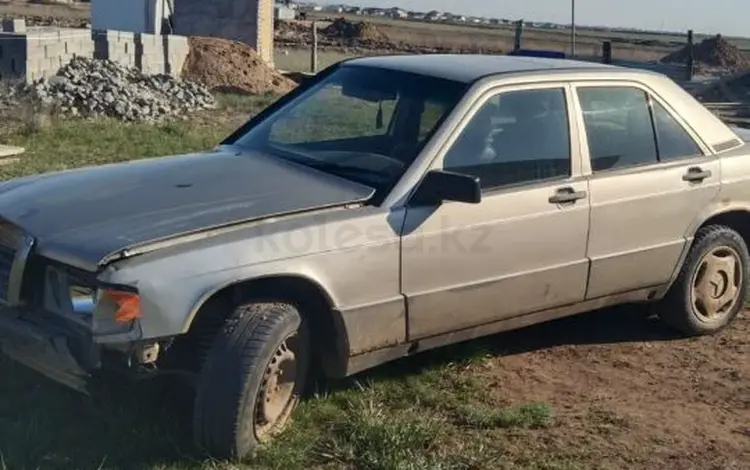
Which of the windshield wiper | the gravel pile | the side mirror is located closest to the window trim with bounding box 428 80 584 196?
the side mirror

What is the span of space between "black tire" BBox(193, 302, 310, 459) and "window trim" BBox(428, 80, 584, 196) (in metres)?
1.07

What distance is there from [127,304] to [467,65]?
2411mm

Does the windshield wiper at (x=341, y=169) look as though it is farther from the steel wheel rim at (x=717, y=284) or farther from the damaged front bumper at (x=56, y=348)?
the steel wheel rim at (x=717, y=284)

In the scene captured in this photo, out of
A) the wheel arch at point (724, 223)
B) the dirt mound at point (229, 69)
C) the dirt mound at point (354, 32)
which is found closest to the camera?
the wheel arch at point (724, 223)

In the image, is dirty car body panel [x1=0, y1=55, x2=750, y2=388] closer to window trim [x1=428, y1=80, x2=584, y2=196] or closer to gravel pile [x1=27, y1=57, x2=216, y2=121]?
window trim [x1=428, y1=80, x2=584, y2=196]

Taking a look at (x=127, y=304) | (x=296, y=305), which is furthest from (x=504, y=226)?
(x=127, y=304)

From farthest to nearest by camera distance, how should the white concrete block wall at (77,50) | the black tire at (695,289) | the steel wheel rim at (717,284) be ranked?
the white concrete block wall at (77,50) < the steel wheel rim at (717,284) < the black tire at (695,289)

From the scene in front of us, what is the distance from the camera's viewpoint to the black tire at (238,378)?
4004 mm

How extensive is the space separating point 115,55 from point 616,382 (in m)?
13.6

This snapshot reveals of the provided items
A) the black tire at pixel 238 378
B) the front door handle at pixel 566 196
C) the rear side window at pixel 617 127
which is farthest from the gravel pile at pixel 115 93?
the black tire at pixel 238 378

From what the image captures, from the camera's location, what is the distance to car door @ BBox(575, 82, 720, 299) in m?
5.45

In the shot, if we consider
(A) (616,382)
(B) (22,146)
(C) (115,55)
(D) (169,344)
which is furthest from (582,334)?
(C) (115,55)

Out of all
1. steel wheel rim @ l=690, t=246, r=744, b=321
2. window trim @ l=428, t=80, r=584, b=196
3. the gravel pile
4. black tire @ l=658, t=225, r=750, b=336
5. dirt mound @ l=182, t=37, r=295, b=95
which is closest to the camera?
window trim @ l=428, t=80, r=584, b=196

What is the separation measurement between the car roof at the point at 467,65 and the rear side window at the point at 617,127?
0.53 ft
